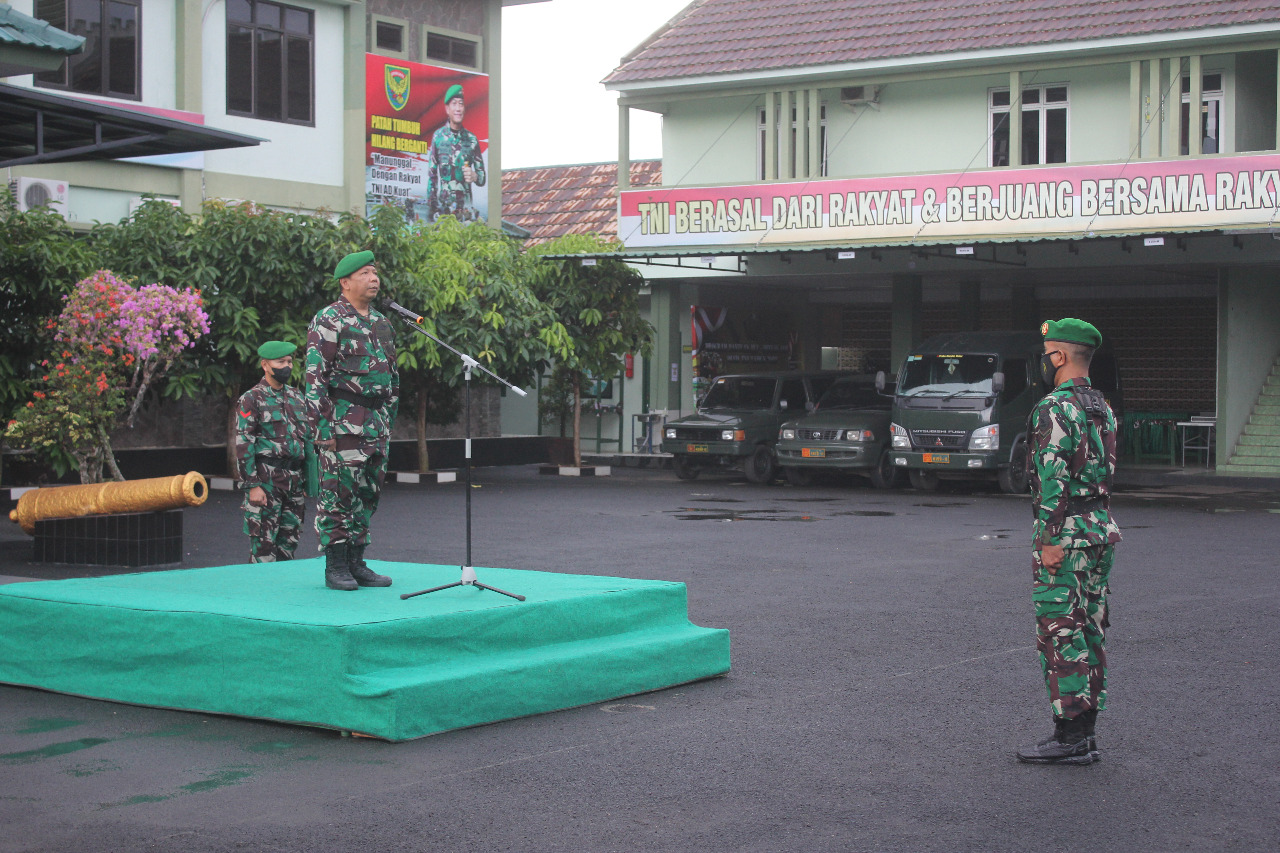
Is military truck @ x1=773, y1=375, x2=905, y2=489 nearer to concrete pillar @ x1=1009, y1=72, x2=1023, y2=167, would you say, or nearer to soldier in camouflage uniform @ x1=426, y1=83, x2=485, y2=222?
concrete pillar @ x1=1009, y1=72, x2=1023, y2=167

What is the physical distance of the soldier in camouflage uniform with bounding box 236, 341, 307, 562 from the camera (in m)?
10.4

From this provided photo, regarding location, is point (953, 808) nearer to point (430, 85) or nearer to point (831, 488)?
point (831, 488)

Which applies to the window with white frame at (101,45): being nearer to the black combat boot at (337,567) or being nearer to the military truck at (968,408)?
the military truck at (968,408)

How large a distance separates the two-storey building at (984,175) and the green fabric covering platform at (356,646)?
14.9m

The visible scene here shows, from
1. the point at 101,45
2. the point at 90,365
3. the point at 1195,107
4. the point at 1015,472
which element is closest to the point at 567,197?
the point at 101,45

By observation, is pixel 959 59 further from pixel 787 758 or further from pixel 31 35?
pixel 787 758

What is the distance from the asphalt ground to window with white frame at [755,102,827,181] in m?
16.2

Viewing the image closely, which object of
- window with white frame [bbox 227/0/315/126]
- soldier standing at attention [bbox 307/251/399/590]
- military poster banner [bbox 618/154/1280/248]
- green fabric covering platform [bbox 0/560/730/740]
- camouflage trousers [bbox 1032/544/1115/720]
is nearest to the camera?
camouflage trousers [bbox 1032/544/1115/720]

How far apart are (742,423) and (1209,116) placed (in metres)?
9.23

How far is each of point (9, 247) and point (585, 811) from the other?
1388 cm

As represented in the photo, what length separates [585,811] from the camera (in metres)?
5.53

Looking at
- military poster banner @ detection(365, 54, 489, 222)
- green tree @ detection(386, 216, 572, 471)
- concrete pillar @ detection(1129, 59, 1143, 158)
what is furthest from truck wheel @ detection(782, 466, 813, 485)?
military poster banner @ detection(365, 54, 489, 222)

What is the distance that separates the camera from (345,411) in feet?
26.2

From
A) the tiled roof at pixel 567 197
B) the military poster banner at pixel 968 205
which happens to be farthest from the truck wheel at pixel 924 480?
the tiled roof at pixel 567 197
